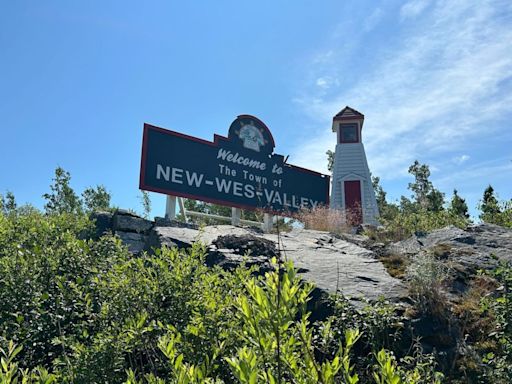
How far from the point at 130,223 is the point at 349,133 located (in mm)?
12289

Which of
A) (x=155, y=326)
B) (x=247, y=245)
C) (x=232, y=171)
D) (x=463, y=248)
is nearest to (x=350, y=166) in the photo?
(x=232, y=171)

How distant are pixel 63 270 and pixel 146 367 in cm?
115

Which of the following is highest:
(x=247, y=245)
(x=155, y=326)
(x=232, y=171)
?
(x=232, y=171)

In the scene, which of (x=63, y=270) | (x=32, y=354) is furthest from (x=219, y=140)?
(x=32, y=354)

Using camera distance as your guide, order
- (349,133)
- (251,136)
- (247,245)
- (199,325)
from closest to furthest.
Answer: (199,325) → (247,245) → (251,136) → (349,133)

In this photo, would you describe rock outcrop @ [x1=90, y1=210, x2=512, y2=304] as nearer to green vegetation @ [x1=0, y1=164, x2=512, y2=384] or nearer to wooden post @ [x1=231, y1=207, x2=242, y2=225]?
green vegetation @ [x1=0, y1=164, x2=512, y2=384]

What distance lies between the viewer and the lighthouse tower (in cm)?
1753

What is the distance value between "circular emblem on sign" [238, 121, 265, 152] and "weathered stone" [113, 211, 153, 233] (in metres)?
4.63

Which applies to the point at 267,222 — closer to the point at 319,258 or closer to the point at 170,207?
the point at 170,207

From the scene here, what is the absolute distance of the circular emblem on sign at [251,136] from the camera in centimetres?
1262

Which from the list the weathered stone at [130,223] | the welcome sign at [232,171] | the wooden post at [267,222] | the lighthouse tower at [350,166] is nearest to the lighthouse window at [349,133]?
the lighthouse tower at [350,166]

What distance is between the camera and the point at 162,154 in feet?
35.1

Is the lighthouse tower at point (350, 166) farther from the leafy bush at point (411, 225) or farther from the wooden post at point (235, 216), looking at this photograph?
the leafy bush at point (411, 225)

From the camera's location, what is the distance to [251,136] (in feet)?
42.0
